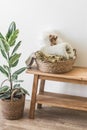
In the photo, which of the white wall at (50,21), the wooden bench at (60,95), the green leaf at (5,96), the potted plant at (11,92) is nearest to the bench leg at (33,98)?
the wooden bench at (60,95)

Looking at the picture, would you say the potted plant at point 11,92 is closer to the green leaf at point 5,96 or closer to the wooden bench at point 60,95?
the green leaf at point 5,96

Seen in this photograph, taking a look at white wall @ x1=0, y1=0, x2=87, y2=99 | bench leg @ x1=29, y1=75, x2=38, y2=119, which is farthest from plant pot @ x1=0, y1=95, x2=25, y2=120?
white wall @ x1=0, y1=0, x2=87, y2=99

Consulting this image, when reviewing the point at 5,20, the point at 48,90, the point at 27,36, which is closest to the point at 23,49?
the point at 27,36

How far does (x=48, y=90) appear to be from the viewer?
2828 millimetres

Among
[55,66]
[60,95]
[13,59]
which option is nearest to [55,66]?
[55,66]

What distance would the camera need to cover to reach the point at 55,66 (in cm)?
226

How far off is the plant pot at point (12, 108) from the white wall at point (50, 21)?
567 mm

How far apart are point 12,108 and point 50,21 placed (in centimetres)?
102

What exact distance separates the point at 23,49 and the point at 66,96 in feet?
2.39

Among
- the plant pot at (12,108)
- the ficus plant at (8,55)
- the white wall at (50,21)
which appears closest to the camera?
the ficus plant at (8,55)

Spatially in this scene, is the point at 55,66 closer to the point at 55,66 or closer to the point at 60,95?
the point at 55,66

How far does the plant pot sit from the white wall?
0.57 meters

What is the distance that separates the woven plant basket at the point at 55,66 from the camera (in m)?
2.26

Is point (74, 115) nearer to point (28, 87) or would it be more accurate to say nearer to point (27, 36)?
point (28, 87)
